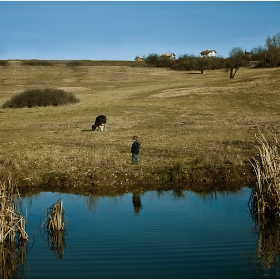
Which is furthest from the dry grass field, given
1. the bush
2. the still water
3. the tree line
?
the tree line

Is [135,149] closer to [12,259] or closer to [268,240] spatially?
[268,240]

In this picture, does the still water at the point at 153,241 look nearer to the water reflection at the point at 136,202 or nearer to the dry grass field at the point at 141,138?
the water reflection at the point at 136,202

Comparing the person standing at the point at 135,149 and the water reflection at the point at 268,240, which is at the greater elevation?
the person standing at the point at 135,149

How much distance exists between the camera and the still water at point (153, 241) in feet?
38.3

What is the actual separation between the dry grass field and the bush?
7.46 ft

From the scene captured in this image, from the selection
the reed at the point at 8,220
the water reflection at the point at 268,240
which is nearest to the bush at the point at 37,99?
the reed at the point at 8,220

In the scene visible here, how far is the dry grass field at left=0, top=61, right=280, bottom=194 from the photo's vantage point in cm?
2169

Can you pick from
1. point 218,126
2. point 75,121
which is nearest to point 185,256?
point 218,126

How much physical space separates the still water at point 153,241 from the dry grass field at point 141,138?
8.65 ft

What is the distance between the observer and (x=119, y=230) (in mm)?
14977

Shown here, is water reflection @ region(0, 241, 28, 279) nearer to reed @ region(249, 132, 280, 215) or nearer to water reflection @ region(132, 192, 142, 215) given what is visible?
water reflection @ region(132, 192, 142, 215)

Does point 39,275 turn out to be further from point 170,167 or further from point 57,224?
point 170,167

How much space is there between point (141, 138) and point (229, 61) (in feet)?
220

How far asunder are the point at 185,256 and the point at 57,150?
55.9ft
